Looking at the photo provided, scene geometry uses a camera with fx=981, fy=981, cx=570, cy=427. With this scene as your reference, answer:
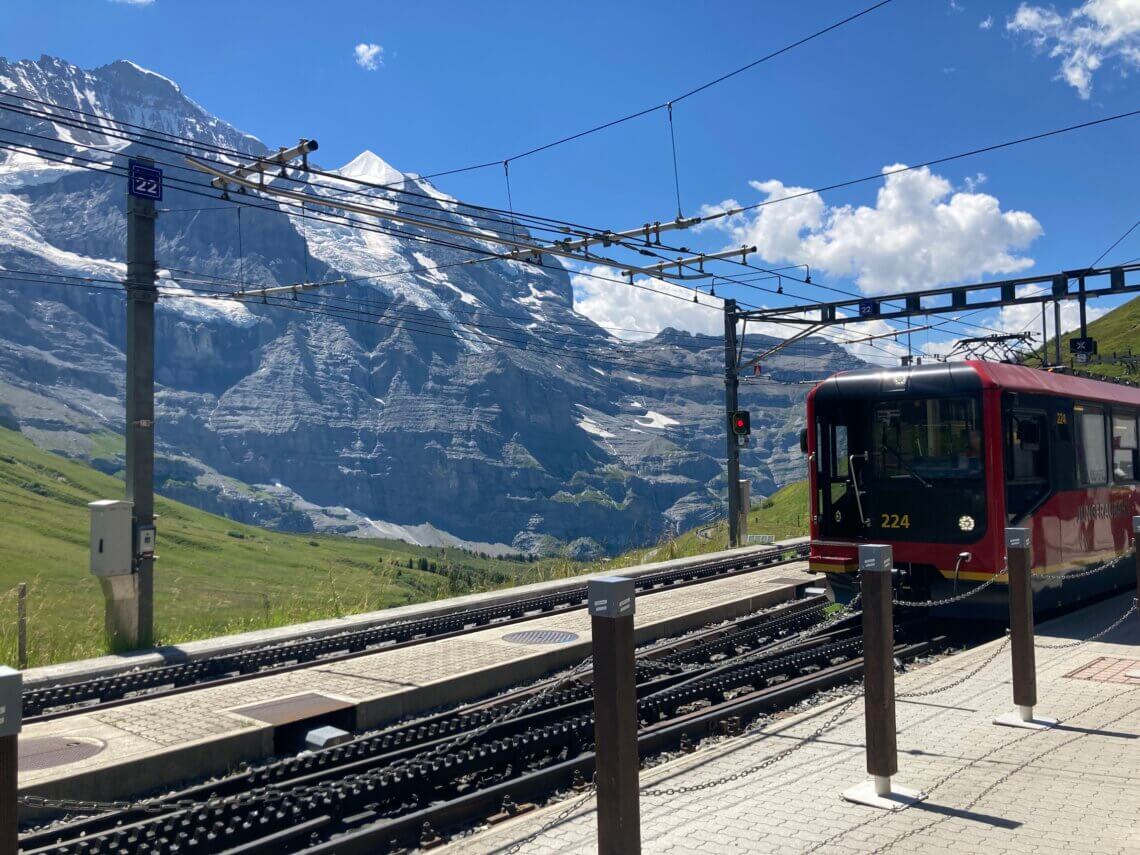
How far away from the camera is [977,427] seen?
11648 millimetres

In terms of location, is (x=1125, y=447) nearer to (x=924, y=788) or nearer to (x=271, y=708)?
(x=924, y=788)

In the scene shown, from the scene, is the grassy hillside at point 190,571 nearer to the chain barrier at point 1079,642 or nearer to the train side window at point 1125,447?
the chain barrier at point 1079,642

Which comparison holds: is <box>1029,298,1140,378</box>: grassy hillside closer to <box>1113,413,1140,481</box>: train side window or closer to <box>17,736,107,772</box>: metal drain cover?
<box>1113,413,1140,481</box>: train side window

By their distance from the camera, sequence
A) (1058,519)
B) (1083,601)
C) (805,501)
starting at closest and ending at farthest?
(1058,519)
(1083,601)
(805,501)

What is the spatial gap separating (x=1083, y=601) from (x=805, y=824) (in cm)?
1059

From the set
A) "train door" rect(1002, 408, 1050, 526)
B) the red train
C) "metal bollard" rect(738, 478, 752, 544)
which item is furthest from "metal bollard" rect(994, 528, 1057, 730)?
"metal bollard" rect(738, 478, 752, 544)

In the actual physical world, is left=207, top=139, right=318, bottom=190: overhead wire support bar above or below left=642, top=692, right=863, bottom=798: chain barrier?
above

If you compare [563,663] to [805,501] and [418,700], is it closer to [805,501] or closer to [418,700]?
[418,700]

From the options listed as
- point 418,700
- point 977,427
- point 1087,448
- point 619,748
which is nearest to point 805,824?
point 619,748

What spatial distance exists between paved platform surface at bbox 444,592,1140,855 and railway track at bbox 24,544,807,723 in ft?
16.7

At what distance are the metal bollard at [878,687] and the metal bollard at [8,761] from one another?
4.47 meters

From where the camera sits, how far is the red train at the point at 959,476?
37.9 feet

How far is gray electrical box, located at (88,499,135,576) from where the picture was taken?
1193 cm

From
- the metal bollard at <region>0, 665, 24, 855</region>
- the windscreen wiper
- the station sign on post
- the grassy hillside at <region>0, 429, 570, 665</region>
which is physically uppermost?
the station sign on post
